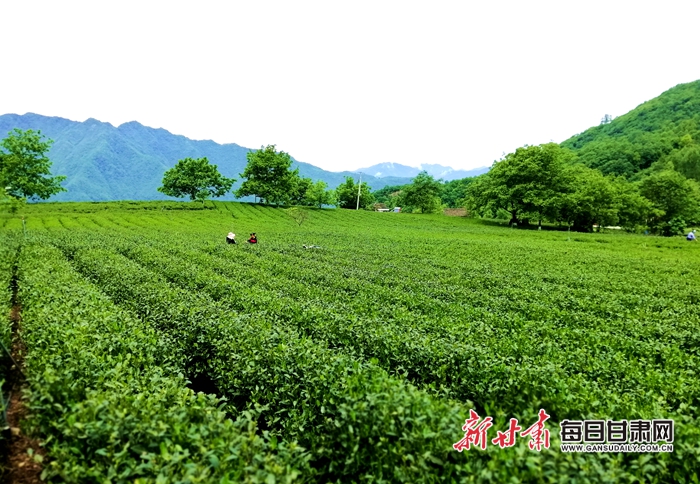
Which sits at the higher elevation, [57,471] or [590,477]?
[590,477]

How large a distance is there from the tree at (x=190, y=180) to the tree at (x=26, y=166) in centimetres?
1983

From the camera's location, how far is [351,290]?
518 inches

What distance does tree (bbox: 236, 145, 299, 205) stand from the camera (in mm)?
79688

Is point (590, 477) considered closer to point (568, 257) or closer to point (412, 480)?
point (412, 480)

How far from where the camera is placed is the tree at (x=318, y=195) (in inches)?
3640

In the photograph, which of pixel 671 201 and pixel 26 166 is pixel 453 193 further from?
pixel 26 166

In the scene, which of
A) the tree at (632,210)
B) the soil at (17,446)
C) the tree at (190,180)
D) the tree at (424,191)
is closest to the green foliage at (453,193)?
the tree at (424,191)

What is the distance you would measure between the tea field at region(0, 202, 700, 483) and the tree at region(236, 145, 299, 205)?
214 ft

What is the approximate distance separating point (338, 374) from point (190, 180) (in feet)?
275

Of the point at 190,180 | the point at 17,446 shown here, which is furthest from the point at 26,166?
the point at 17,446

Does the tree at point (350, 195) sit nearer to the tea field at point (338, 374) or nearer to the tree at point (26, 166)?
the tree at point (26, 166)

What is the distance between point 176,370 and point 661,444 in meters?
6.62

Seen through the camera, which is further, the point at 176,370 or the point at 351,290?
the point at 351,290

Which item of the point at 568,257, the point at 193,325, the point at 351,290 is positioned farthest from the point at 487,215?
the point at 193,325
